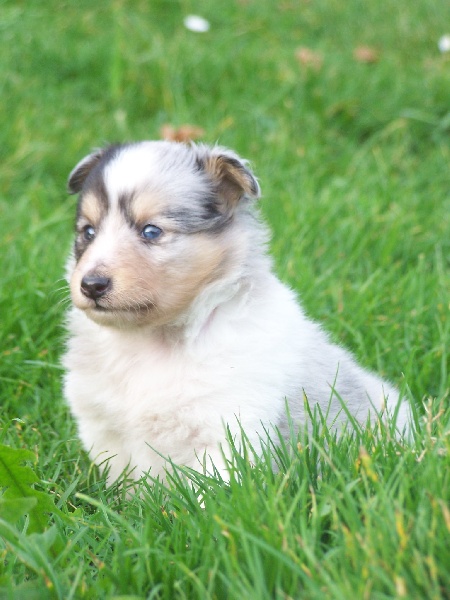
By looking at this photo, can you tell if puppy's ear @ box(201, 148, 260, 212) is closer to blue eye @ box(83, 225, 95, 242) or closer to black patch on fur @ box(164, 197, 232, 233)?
black patch on fur @ box(164, 197, 232, 233)

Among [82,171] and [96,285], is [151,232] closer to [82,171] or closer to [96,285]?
[96,285]

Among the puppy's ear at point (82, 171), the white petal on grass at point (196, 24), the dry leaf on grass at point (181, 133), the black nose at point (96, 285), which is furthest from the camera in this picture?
the white petal on grass at point (196, 24)

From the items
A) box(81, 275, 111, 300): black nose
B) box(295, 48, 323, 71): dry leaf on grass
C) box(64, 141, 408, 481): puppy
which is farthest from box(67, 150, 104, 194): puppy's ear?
box(295, 48, 323, 71): dry leaf on grass

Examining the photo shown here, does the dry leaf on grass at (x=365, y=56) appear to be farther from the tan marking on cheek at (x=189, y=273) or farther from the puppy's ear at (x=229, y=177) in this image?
the tan marking on cheek at (x=189, y=273)

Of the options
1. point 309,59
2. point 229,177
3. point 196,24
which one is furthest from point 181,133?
point 196,24

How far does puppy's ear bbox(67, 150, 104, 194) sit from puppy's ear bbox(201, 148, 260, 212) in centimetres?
54

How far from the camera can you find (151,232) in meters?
3.40

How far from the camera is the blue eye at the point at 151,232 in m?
3.39

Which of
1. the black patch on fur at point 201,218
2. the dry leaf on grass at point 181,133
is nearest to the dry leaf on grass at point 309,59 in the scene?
the dry leaf on grass at point 181,133

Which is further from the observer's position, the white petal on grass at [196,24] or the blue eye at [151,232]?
the white petal on grass at [196,24]

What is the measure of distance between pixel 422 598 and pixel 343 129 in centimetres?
565

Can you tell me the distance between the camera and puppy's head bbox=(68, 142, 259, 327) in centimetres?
324

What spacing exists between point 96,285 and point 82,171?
3.20ft

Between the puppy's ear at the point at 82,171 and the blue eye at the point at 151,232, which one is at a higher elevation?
the puppy's ear at the point at 82,171
